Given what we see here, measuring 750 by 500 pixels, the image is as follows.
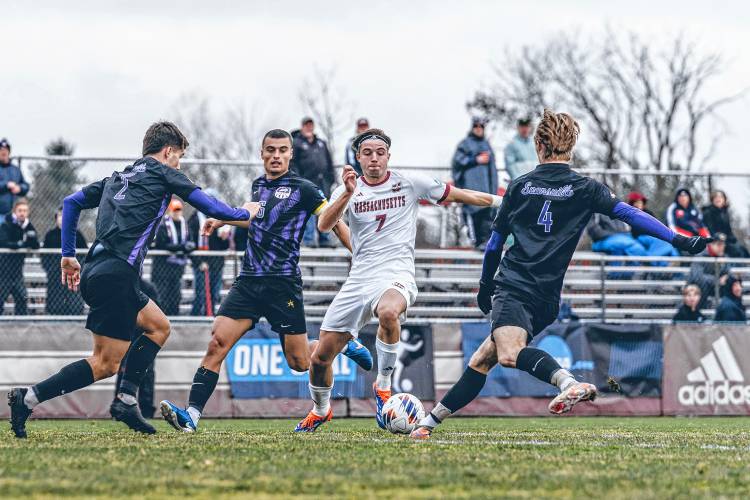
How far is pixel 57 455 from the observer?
20.7 ft

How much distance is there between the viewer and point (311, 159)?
1775 cm

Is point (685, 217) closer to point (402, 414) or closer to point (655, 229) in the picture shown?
point (402, 414)

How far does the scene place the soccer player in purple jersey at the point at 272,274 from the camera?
9125mm

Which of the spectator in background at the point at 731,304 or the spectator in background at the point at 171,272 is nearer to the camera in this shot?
the spectator in background at the point at 171,272

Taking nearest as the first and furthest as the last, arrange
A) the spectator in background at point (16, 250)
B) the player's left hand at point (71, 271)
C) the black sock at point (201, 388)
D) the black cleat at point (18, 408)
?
the black cleat at point (18, 408), the player's left hand at point (71, 271), the black sock at point (201, 388), the spectator in background at point (16, 250)

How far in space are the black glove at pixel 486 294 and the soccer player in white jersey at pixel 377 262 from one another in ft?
3.68

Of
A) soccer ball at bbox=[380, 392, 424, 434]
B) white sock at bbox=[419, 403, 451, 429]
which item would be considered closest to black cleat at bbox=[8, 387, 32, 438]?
soccer ball at bbox=[380, 392, 424, 434]

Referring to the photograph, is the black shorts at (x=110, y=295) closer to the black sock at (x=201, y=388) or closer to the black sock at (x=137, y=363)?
the black sock at (x=137, y=363)

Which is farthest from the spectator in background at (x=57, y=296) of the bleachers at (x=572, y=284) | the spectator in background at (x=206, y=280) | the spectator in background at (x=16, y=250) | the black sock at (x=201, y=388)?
the black sock at (x=201, y=388)

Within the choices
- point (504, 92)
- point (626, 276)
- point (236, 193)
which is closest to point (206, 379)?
point (236, 193)

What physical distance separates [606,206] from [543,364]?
115cm

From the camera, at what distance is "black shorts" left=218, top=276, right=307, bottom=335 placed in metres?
9.16

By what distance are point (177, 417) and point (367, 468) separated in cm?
332

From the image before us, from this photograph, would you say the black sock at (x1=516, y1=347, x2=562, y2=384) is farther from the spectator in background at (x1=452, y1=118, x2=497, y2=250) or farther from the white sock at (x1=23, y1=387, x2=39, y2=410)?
the spectator in background at (x1=452, y1=118, x2=497, y2=250)
